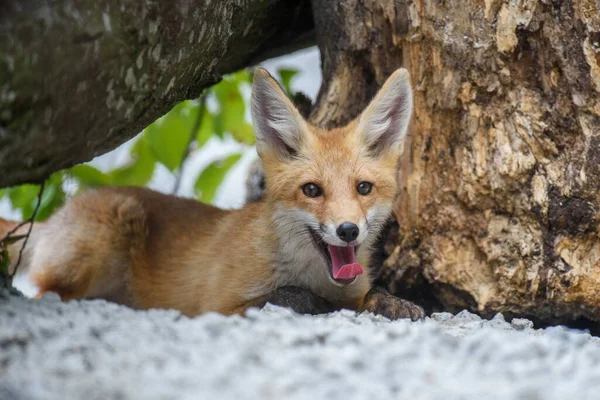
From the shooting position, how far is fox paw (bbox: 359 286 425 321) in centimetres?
363

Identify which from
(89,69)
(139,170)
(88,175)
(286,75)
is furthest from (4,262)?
(286,75)

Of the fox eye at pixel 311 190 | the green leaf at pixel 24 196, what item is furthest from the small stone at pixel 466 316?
the green leaf at pixel 24 196

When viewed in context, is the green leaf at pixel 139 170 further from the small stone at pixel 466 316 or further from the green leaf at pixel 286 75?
the small stone at pixel 466 316

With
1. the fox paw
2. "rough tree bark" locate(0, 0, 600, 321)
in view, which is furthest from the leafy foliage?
the fox paw

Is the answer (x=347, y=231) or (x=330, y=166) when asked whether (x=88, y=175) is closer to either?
(x=330, y=166)

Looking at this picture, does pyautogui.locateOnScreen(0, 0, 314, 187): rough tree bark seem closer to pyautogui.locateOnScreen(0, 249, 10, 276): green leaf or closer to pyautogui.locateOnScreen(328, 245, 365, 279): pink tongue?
pyautogui.locateOnScreen(0, 249, 10, 276): green leaf

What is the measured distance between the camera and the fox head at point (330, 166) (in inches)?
149

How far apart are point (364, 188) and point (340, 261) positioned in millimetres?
454

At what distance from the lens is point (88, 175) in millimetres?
5398

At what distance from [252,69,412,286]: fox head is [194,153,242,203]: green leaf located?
1.36 meters

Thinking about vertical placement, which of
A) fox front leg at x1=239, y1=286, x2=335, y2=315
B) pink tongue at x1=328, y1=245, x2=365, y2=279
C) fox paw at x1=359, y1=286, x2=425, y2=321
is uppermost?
pink tongue at x1=328, y1=245, x2=365, y2=279

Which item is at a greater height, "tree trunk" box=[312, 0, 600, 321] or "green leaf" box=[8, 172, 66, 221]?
"tree trunk" box=[312, 0, 600, 321]

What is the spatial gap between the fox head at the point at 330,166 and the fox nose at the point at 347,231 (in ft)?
0.30

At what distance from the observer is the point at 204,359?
90.2 inches
